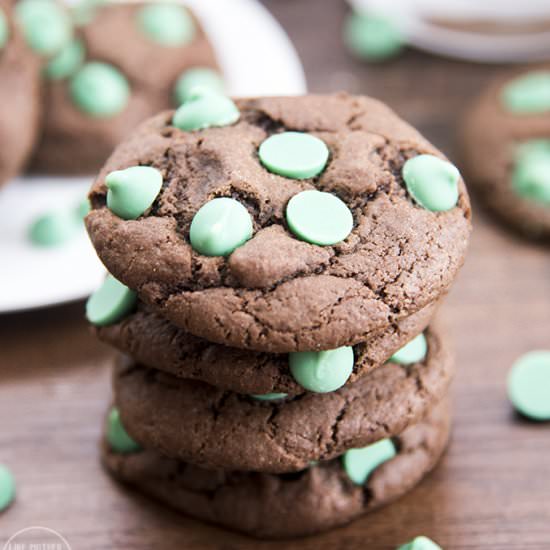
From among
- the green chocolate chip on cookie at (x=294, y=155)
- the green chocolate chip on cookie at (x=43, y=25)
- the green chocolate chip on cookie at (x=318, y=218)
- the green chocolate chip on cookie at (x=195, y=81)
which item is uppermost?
the green chocolate chip on cookie at (x=294, y=155)

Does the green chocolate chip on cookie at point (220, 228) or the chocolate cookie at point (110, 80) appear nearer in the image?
the green chocolate chip on cookie at point (220, 228)

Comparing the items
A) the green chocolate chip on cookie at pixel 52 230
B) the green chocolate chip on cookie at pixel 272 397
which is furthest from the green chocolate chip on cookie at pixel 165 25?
the green chocolate chip on cookie at pixel 272 397

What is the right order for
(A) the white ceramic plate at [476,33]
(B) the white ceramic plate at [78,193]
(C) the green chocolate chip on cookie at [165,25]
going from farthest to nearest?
(A) the white ceramic plate at [476,33]
(C) the green chocolate chip on cookie at [165,25]
(B) the white ceramic plate at [78,193]

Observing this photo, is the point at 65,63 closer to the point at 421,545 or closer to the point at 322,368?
the point at 322,368

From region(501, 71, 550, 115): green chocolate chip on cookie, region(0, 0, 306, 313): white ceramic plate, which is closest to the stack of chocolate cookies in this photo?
region(0, 0, 306, 313): white ceramic plate

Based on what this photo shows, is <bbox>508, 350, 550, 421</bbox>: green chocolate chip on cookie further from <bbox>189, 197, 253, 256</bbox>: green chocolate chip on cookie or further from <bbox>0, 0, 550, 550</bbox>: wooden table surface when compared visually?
<bbox>189, 197, 253, 256</bbox>: green chocolate chip on cookie

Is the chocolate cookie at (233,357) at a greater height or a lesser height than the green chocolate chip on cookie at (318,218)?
lesser

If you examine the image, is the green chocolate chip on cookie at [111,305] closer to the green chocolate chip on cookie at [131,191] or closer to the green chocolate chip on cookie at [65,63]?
the green chocolate chip on cookie at [131,191]
